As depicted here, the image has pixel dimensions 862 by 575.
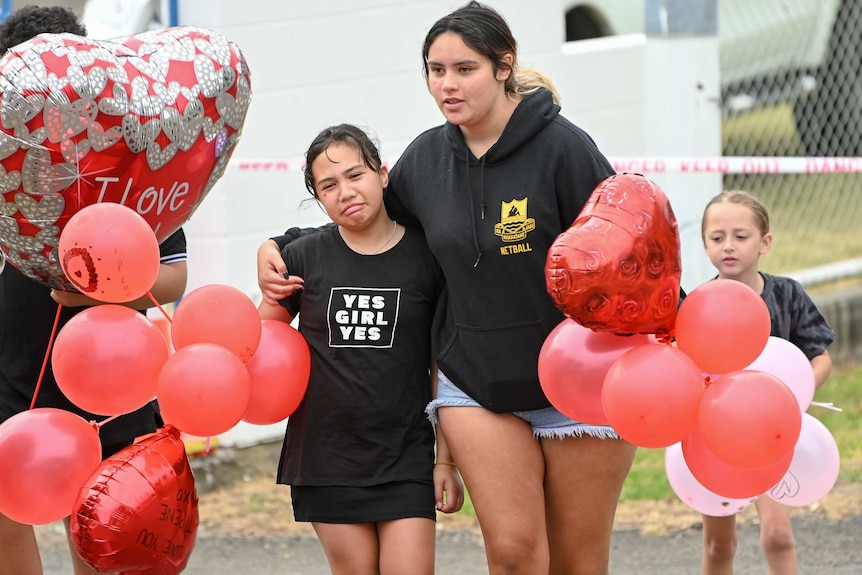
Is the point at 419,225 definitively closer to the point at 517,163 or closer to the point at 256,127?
the point at 517,163

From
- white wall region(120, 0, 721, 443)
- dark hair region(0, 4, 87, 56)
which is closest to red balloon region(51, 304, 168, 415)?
dark hair region(0, 4, 87, 56)

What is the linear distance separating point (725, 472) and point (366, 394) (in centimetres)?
102

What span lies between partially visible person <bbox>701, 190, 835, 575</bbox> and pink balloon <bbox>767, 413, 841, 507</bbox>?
33 centimetres

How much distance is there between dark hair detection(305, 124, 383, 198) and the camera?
374 cm

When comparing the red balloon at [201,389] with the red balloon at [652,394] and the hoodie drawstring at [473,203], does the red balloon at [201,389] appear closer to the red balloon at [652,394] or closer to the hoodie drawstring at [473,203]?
the hoodie drawstring at [473,203]

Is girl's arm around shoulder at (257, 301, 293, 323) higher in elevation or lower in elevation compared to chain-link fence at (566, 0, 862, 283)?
higher

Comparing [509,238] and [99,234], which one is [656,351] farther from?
[99,234]

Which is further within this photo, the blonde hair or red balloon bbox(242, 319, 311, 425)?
the blonde hair

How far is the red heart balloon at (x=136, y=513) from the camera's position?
129 inches

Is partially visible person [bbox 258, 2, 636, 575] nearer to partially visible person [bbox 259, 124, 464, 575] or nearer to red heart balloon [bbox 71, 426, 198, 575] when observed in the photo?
partially visible person [bbox 259, 124, 464, 575]

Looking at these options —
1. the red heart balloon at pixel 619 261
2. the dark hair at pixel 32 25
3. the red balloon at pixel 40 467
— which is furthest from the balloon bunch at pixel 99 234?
the red heart balloon at pixel 619 261

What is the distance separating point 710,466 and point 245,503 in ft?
11.6

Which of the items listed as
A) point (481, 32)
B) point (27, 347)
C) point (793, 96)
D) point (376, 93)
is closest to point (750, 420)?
point (481, 32)

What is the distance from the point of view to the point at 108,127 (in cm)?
327
